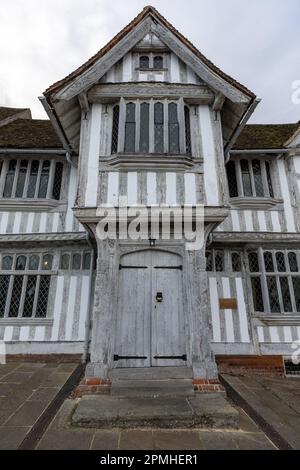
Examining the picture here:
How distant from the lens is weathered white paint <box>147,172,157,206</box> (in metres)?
5.59

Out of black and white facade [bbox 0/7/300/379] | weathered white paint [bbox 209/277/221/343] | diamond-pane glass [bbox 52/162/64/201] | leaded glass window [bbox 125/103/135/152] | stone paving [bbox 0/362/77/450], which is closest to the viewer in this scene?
stone paving [bbox 0/362/77/450]

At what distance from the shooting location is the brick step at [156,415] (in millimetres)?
3590

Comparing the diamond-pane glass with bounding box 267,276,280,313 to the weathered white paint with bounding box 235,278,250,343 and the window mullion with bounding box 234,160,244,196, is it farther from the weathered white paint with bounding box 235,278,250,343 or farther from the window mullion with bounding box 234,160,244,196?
the window mullion with bounding box 234,160,244,196

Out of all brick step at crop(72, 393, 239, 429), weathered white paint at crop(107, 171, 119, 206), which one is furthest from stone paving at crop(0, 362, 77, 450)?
weathered white paint at crop(107, 171, 119, 206)

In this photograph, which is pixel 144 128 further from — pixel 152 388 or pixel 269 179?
pixel 152 388

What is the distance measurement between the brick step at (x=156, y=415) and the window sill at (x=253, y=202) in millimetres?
5382

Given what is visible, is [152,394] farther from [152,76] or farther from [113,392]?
[152,76]

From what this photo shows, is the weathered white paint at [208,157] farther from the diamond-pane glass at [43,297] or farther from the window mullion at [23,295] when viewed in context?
the window mullion at [23,295]

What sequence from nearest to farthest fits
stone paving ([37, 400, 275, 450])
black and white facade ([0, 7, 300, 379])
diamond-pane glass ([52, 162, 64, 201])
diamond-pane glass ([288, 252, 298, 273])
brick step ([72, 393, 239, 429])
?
stone paving ([37, 400, 275, 450]), brick step ([72, 393, 239, 429]), black and white facade ([0, 7, 300, 379]), diamond-pane glass ([288, 252, 298, 273]), diamond-pane glass ([52, 162, 64, 201])

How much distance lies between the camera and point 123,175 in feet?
19.0

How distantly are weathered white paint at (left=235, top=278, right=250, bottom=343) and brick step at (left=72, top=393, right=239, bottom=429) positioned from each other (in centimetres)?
339

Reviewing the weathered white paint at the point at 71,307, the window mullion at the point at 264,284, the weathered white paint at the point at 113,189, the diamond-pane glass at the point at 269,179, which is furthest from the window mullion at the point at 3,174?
the diamond-pane glass at the point at 269,179

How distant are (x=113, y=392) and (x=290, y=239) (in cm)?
608
